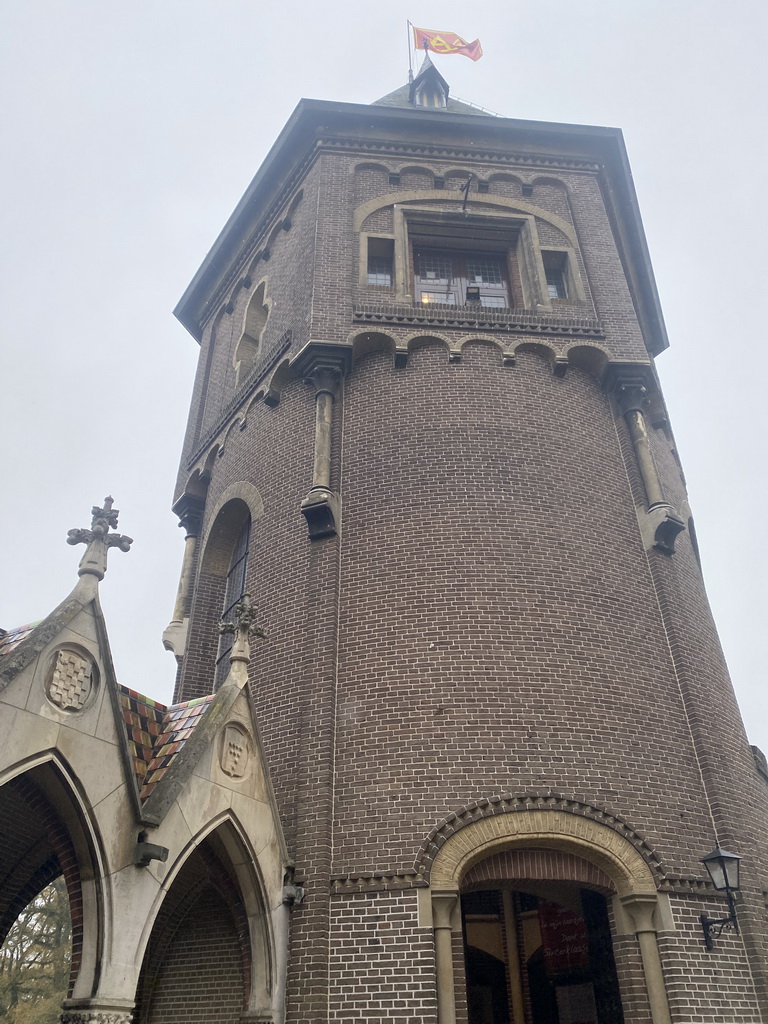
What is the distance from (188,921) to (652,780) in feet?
18.4

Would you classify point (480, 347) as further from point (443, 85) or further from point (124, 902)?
point (443, 85)

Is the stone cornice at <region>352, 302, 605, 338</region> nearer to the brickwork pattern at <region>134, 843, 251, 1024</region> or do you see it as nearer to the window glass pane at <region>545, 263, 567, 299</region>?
the window glass pane at <region>545, 263, 567, 299</region>

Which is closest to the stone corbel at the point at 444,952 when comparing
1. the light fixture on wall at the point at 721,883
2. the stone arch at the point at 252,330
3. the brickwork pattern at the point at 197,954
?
the brickwork pattern at the point at 197,954

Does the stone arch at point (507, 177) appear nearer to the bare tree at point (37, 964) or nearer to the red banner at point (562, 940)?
the red banner at point (562, 940)

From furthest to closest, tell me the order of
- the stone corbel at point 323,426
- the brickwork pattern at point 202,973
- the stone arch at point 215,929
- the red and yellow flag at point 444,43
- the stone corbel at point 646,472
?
1. the red and yellow flag at point 444,43
2. the stone corbel at point 646,472
3. the stone corbel at point 323,426
4. the brickwork pattern at point 202,973
5. the stone arch at point 215,929

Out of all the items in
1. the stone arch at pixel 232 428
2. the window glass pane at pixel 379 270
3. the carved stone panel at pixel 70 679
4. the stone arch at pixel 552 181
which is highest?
the stone arch at pixel 552 181

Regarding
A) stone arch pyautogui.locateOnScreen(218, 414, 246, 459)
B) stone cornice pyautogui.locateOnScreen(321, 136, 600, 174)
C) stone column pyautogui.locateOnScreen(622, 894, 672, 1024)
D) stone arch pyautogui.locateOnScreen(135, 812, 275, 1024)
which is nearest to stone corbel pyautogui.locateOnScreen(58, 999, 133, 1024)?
stone arch pyautogui.locateOnScreen(135, 812, 275, 1024)

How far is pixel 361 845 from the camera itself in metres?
8.79

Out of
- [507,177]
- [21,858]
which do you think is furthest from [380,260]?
[21,858]

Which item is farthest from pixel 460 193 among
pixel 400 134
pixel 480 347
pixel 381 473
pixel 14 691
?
pixel 14 691

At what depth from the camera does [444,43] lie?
1967 cm

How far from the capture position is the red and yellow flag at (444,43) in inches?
770

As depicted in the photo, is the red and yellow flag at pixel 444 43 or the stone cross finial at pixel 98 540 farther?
the red and yellow flag at pixel 444 43

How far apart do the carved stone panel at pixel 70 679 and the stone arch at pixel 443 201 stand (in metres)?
9.77
